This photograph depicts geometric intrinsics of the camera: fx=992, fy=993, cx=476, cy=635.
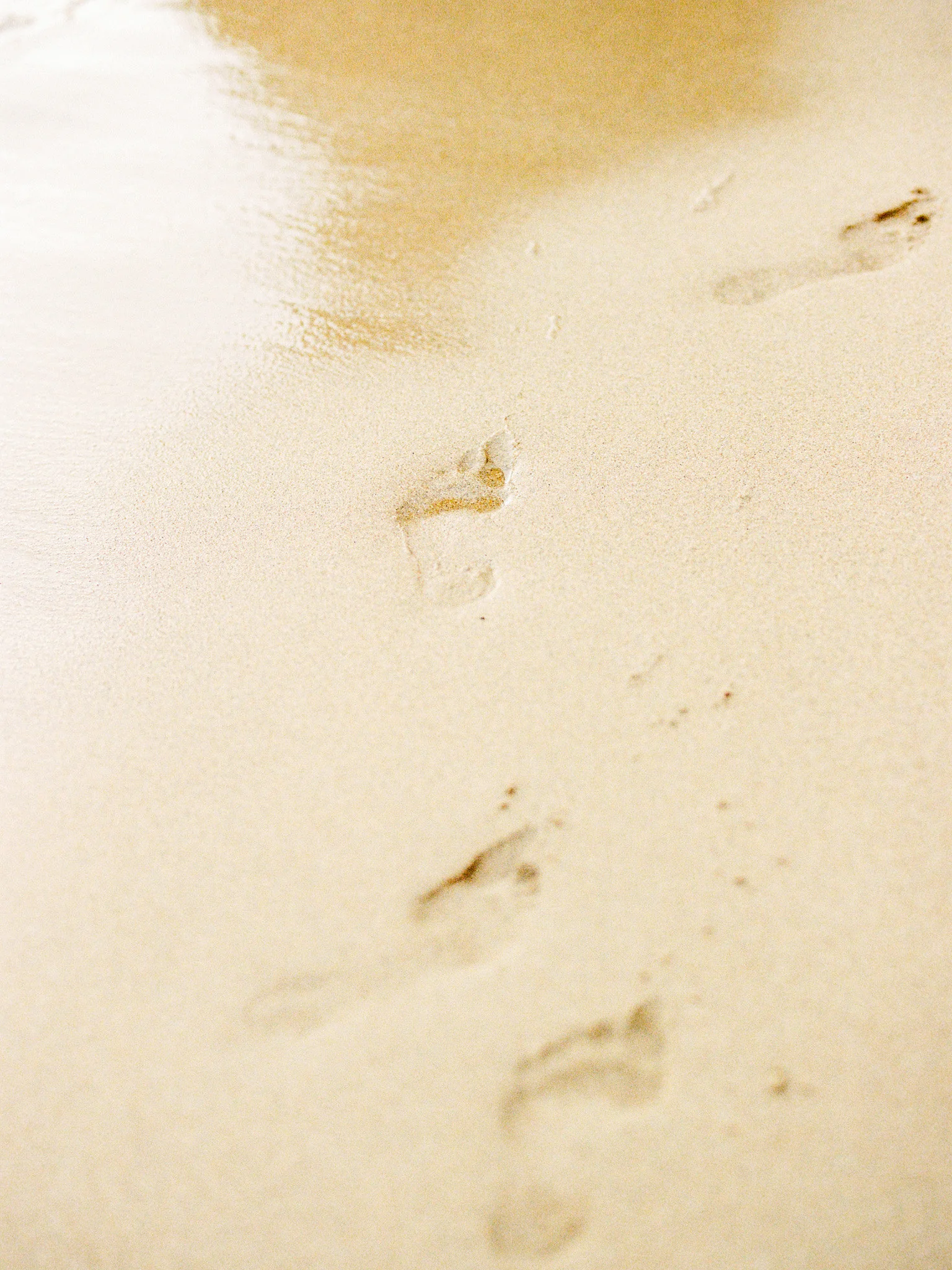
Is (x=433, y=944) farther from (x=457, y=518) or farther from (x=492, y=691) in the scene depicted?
(x=457, y=518)

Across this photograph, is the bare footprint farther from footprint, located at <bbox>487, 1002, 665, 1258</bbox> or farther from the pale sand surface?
footprint, located at <bbox>487, 1002, 665, 1258</bbox>

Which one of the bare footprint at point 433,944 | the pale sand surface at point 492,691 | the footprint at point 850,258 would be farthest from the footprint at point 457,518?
the footprint at point 850,258

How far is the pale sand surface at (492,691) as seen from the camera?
0.94 m

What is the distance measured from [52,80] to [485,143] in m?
1.29

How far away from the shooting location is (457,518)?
4.88ft

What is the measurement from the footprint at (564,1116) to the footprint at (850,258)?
1.31m

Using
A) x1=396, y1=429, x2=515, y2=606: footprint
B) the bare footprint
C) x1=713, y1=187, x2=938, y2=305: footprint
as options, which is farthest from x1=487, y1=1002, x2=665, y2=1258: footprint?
x1=713, y1=187, x2=938, y2=305: footprint

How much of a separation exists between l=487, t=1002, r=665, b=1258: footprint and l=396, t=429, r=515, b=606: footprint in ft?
2.03

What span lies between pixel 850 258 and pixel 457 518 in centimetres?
92

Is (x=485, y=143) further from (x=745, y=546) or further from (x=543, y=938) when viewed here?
(x=543, y=938)

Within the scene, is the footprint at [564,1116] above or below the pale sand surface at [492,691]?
below

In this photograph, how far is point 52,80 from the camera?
2643 mm

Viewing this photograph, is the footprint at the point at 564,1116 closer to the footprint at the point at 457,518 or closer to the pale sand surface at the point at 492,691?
the pale sand surface at the point at 492,691

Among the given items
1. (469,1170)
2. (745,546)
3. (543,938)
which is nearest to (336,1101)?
(469,1170)
